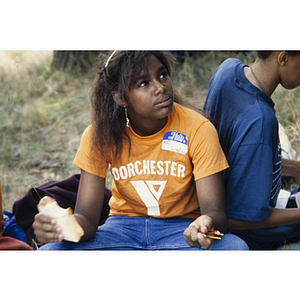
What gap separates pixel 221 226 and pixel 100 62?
3.31 ft

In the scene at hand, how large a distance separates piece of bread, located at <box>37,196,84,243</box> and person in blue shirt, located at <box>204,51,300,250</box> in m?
0.78

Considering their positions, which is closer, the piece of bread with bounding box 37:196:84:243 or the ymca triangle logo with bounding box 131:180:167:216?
the piece of bread with bounding box 37:196:84:243

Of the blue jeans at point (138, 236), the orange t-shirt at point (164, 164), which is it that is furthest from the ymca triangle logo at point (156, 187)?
the blue jeans at point (138, 236)

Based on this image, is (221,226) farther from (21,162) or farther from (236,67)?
(21,162)

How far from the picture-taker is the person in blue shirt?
180 centimetres

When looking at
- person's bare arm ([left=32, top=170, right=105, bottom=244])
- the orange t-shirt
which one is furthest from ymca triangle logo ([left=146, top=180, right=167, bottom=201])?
person's bare arm ([left=32, top=170, right=105, bottom=244])

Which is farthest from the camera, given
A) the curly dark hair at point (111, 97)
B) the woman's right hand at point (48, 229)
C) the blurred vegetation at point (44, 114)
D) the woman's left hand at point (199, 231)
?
the blurred vegetation at point (44, 114)

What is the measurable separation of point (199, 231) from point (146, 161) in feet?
1.50

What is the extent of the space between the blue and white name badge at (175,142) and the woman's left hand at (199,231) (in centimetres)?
36

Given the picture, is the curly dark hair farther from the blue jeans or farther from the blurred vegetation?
the blurred vegetation

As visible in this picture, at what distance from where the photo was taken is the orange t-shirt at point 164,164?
1.79 m

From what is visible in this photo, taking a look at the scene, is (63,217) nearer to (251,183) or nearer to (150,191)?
(150,191)

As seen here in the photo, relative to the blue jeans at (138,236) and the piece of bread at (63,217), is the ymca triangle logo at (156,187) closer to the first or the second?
the blue jeans at (138,236)
